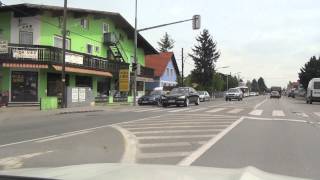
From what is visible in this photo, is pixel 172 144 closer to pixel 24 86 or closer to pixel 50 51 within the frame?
pixel 50 51

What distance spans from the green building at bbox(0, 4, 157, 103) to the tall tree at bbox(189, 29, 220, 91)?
5240cm

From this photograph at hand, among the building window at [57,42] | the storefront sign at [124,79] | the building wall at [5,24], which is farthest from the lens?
the storefront sign at [124,79]

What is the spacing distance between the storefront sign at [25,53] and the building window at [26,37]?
248 centimetres

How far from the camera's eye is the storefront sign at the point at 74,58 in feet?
139

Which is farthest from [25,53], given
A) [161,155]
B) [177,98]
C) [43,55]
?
[161,155]

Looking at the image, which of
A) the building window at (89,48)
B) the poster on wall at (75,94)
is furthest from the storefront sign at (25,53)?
the building window at (89,48)

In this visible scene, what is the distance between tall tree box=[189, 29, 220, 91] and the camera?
104438 millimetres

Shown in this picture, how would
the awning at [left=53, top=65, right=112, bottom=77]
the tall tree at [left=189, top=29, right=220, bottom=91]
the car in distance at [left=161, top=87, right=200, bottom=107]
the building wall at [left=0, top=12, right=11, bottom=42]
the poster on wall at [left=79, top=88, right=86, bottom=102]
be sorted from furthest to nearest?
the tall tree at [left=189, top=29, right=220, bottom=91] < the building wall at [left=0, top=12, right=11, bottom=42] < the car in distance at [left=161, top=87, right=200, bottom=107] < the awning at [left=53, top=65, right=112, bottom=77] < the poster on wall at [left=79, top=88, right=86, bottom=102]

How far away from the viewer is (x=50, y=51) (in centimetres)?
4034

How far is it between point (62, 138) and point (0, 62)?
23.0 m

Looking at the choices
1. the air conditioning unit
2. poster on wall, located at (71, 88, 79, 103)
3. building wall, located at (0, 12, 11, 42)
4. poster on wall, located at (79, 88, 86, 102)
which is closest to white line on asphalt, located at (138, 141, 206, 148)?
poster on wall, located at (71, 88, 79, 103)

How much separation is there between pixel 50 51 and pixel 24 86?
311 cm

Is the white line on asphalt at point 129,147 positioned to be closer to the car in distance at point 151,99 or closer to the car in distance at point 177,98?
the car in distance at point 177,98

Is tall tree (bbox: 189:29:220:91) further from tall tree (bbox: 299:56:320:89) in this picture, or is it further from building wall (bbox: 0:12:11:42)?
building wall (bbox: 0:12:11:42)
